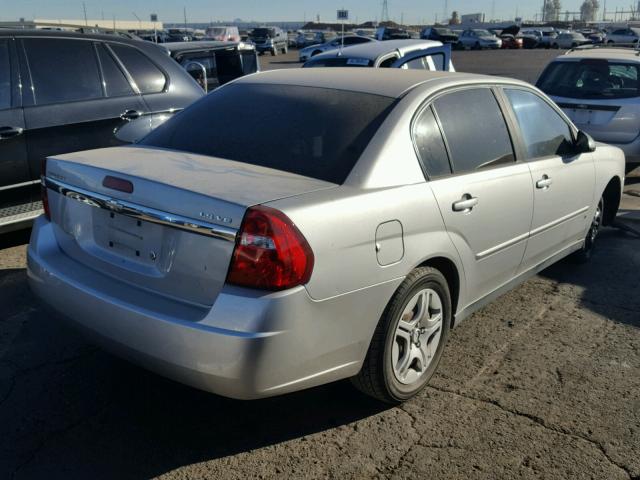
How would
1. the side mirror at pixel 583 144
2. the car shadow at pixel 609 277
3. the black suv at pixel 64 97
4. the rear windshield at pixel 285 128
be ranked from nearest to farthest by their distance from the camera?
the rear windshield at pixel 285 128 < the car shadow at pixel 609 277 < the side mirror at pixel 583 144 < the black suv at pixel 64 97

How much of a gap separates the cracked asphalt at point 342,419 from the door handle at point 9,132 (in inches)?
59.1

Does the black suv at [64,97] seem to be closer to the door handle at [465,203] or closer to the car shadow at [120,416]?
the car shadow at [120,416]

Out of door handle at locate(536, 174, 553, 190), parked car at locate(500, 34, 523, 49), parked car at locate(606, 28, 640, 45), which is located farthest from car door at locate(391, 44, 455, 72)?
parked car at locate(500, 34, 523, 49)

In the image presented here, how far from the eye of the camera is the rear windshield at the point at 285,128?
3.21m

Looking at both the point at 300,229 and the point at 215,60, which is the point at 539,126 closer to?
the point at 300,229

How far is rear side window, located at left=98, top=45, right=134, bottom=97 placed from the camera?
5.82 m

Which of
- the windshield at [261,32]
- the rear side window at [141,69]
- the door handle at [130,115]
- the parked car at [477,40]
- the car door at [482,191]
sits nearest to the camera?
the car door at [482,191]

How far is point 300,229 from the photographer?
2650 mm

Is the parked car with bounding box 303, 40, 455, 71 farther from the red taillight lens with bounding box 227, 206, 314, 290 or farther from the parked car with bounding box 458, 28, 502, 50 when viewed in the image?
the parked car with bounding box 458, 28, 502, 50

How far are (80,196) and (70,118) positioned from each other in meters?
2.58

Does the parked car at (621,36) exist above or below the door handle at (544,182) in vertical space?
below

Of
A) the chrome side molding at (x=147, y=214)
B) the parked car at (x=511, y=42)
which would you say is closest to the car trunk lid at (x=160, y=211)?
the chrome side molding at (x=147, y=214)

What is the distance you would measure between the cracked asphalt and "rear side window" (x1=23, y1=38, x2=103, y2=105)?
2023 mm

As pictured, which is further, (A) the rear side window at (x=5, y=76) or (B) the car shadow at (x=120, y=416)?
(A) the rear side window at (x=5, y=76)
